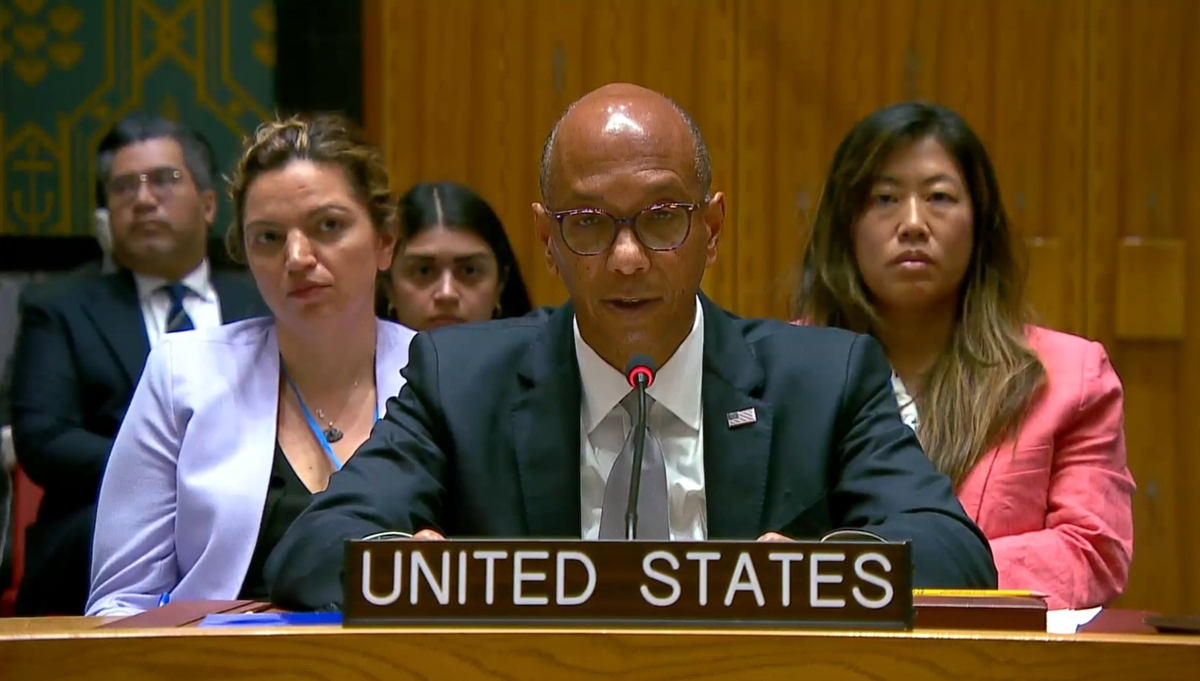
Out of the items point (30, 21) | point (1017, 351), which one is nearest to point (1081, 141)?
point (1017, 351)

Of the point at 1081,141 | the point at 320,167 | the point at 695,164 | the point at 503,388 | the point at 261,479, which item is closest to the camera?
the point at 695,164

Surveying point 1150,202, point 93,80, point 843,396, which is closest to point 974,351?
point 843,396

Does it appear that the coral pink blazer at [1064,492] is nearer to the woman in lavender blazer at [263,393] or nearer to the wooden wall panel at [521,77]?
the woman in lavender blazer at [263,393]

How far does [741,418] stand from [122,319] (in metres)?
1.94

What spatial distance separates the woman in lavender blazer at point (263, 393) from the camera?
229cm

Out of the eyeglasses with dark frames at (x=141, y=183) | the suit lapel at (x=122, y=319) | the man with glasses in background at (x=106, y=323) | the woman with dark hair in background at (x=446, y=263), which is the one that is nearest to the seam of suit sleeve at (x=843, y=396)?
the woman with dark hair in background at (x=446, y=263)

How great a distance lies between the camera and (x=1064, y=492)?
7.84 ft

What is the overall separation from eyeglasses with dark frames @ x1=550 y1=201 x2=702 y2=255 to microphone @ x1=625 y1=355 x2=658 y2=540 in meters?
0.21

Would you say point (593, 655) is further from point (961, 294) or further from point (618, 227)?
point (961, 294)

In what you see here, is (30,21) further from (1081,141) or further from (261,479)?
(1081,141)

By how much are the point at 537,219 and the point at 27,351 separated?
1887 mm

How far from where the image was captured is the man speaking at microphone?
5.73ft

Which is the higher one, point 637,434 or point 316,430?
point 637,434

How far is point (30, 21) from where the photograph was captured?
15.2ft
